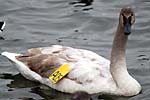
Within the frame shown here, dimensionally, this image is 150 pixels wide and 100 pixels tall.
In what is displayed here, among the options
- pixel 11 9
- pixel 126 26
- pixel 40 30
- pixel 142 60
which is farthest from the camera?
pixel 11 9

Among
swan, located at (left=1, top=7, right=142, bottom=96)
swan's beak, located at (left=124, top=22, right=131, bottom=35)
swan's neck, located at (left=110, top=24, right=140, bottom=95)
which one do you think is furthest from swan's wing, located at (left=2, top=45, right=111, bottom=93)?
swan's beak, located at (left=124, top=22, right=131, bottom=35)

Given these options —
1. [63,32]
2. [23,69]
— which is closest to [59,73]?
[23,69]

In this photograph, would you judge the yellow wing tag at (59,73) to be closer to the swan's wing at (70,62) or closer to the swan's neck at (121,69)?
the swan's wing at (70,62)

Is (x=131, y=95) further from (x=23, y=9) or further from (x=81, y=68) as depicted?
(x=23, y=9)

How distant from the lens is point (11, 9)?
1636cm

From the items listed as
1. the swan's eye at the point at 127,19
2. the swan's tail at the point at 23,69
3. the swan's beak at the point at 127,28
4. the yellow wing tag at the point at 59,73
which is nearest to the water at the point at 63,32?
the swan's tail at the point at 23,69

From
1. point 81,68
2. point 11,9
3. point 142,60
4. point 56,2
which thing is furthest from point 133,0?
point 81,68

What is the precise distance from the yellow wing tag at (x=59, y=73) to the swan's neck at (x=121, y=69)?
2.35 ft

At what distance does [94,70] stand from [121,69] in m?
0.43

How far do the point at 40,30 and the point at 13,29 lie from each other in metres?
0.60

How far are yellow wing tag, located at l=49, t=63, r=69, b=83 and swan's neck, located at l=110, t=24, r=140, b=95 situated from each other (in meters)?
0.72

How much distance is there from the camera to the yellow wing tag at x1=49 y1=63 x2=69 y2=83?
425 inches

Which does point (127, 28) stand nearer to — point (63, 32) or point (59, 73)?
point (59, 73)

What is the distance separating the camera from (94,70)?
10.8 metres
